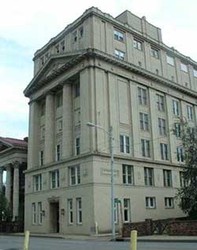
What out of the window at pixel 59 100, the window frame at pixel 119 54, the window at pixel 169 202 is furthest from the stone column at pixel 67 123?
the window at pixel 169 202

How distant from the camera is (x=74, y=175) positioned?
44.0 meters

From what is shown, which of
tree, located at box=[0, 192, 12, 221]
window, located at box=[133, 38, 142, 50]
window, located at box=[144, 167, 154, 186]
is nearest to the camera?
window, located at box=[144, 167, 154, 186]

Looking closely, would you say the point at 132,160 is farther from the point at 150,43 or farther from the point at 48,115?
the point at 150,43

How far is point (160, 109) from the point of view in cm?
5253

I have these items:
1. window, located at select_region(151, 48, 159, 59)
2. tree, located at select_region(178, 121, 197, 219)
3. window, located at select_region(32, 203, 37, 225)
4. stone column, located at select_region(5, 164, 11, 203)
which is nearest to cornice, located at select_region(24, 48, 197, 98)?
window, located at select_region(151, 48, 159, 59)

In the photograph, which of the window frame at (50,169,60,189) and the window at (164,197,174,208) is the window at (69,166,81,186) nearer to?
the window frame at (50,169,60,189)

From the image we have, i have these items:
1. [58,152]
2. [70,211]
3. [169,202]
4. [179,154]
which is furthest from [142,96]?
[70,211]

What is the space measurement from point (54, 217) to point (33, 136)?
461 inches

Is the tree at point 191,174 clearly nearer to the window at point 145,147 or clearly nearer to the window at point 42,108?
the window at point 145,147

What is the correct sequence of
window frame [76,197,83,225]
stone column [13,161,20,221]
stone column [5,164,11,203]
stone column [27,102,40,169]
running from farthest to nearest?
1. stone column [5,164,11,203]
2. stone column [13,161,20,221]
3. stone column [27,102,40,169]
4. window frame [76,197,83,225]

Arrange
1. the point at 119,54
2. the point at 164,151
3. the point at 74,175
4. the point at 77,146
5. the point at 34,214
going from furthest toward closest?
the point at 164,151 < the point at 34,214 < the point at 119,54 < the point at 77,146 < the point at 74,175

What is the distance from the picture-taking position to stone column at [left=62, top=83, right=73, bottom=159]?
1818 inches

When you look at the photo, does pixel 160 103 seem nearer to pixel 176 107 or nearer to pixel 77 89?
pixel 176 107

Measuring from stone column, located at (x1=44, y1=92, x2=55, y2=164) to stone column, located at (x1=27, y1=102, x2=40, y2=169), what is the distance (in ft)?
10.8
